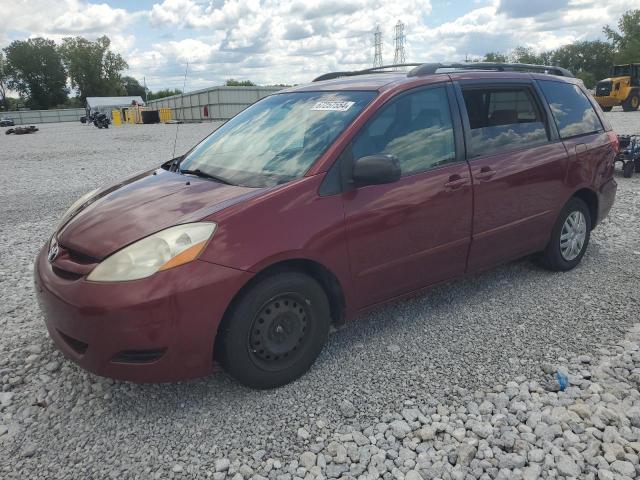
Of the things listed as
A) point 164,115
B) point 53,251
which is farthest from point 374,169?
point 164,115

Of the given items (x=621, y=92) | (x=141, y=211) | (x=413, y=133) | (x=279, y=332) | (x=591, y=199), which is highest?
(x=621, y=92)

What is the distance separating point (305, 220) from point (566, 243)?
2926 millimetres

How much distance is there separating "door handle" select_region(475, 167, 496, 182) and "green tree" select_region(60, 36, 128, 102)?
375ft

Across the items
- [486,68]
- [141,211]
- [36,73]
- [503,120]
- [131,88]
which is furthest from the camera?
[131,88]

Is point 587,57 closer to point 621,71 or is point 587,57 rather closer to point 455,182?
point 621,71

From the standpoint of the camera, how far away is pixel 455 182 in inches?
142

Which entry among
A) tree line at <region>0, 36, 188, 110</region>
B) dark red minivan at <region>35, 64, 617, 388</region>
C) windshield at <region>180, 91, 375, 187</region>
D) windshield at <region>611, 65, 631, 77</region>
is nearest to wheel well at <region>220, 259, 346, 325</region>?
dark red minivan at <region>35, 64, 617, 388</region>

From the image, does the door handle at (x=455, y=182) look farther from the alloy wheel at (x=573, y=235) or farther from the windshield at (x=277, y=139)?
the alloy wheel at (x=573, y=235)

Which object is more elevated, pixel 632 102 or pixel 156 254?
pixel 632 102

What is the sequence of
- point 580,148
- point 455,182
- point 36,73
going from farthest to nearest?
point 36,73, point 580,148, point 455,182

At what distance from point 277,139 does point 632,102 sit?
32.1 meters

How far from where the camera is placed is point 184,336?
2613mm

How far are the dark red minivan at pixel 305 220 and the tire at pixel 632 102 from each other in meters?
29.5

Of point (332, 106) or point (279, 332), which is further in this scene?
point (332, 106)
